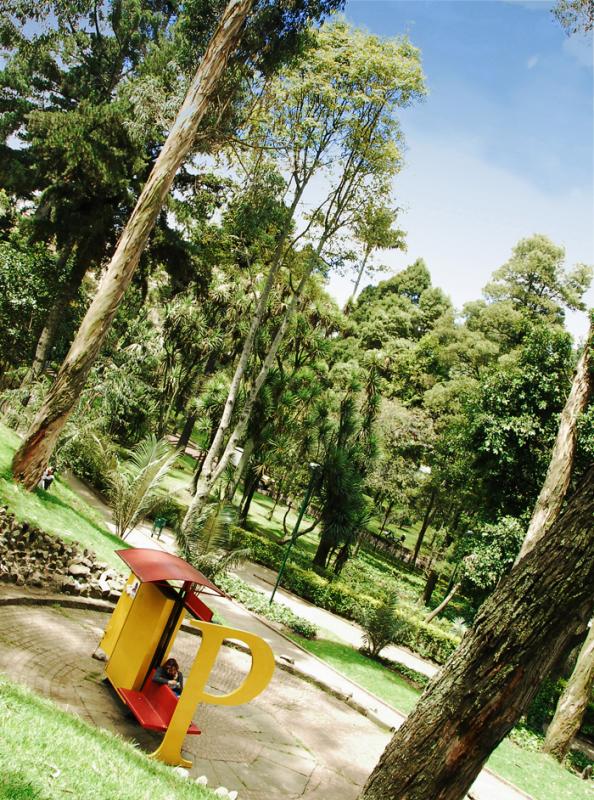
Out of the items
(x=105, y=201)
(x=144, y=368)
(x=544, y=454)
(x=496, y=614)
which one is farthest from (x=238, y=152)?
(x=496, y=614)

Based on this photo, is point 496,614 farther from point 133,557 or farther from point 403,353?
point 403,353

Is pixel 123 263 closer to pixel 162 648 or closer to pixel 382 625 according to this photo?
pixel 162 648

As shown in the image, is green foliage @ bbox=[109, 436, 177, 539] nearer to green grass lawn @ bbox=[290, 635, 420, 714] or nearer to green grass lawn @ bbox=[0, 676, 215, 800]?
green grass lawn @ bbox=[290, 635, 420, 714]

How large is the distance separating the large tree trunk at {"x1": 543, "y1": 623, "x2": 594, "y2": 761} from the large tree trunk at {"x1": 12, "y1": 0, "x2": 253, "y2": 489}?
44.8 ft

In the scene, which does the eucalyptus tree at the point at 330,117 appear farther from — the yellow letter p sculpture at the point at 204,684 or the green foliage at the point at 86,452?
the yellow letter p sculpture at the point at 204,684

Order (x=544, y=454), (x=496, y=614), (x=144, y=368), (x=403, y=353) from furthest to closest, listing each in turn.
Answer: (x=403, y=353)
(x=144, y=368)
(x=544, y=454)
(x=496, y=614)

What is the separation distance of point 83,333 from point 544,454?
1493cm

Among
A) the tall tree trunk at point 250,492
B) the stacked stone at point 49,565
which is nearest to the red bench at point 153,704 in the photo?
the stacked stone at point 49,565

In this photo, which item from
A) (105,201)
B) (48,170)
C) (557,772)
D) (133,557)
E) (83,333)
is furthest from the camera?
(105,201)

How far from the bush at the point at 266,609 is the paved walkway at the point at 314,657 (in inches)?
23.8

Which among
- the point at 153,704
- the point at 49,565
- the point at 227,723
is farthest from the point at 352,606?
the point at 153,704

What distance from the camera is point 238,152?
17953 mm

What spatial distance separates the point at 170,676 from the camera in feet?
20.7

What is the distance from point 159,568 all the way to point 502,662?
3986 mm
